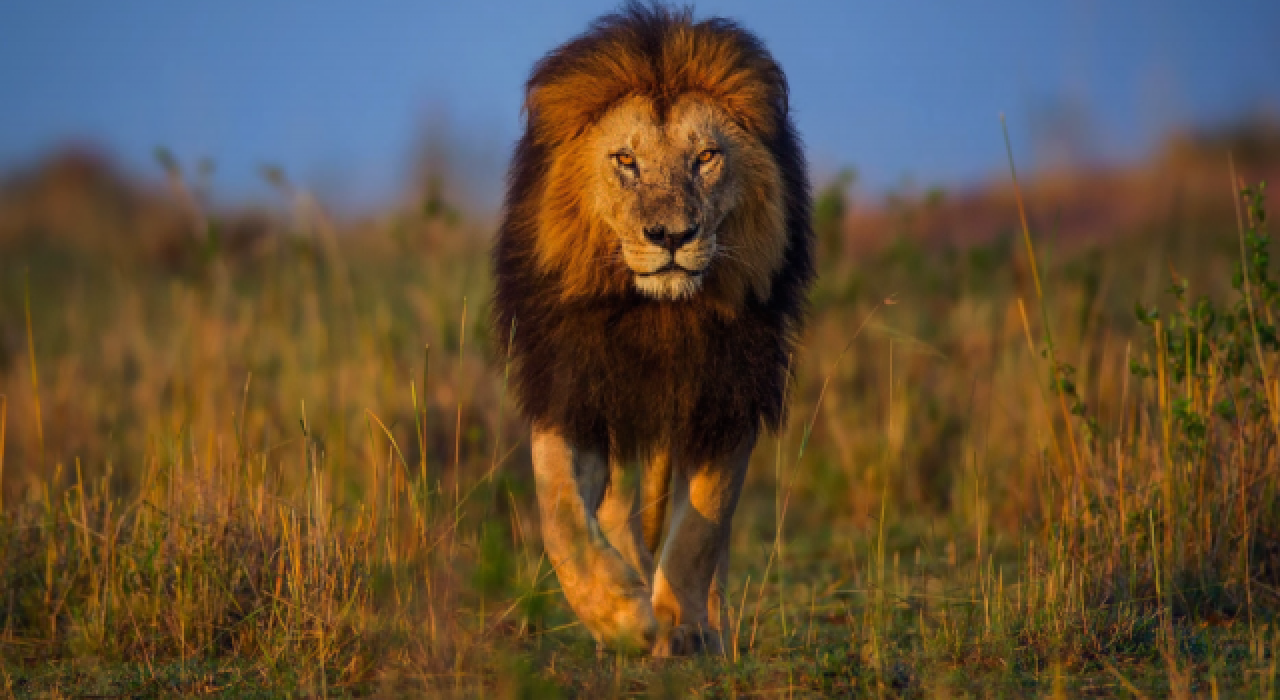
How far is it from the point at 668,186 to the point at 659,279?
286 millimetres

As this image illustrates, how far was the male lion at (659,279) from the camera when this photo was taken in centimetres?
397

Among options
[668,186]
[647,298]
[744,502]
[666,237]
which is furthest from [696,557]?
[744,502]

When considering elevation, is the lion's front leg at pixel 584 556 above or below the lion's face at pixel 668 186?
below

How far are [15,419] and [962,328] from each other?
5.88 metres

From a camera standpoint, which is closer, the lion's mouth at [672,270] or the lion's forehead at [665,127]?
the lion's mouth at [672,270]

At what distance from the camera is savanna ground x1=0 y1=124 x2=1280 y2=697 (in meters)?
3.54

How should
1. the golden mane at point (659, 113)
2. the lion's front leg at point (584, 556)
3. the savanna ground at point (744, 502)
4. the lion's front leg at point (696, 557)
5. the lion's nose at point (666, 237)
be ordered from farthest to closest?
the golden mane at point (659, 113), the lion's front leg at point (696, 557), the lion's nose at point (666, 237), the lion's front leg at point (584, 556), the savanna ground at point (744, 502)

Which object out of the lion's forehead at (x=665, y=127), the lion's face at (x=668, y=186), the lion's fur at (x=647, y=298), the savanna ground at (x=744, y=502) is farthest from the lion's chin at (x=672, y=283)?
the savanna ground at (x=744, y=502)

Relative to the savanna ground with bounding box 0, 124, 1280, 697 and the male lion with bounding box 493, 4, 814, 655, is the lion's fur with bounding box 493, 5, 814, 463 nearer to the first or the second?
the male lion with bounding box 493, 4, 814, 655

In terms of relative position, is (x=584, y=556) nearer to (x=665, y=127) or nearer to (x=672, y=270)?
(x=672, y=270)

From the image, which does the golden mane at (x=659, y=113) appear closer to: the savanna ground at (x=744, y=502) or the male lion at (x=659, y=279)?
the male lion at (x=659, y=279)

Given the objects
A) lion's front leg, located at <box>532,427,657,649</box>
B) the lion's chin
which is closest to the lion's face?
the lion's chin

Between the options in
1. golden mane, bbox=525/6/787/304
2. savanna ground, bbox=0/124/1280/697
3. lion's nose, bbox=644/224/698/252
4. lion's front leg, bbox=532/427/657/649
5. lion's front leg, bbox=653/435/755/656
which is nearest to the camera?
savanna ground, bbox=0/124/1280/697

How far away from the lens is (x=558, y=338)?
4.16 m
